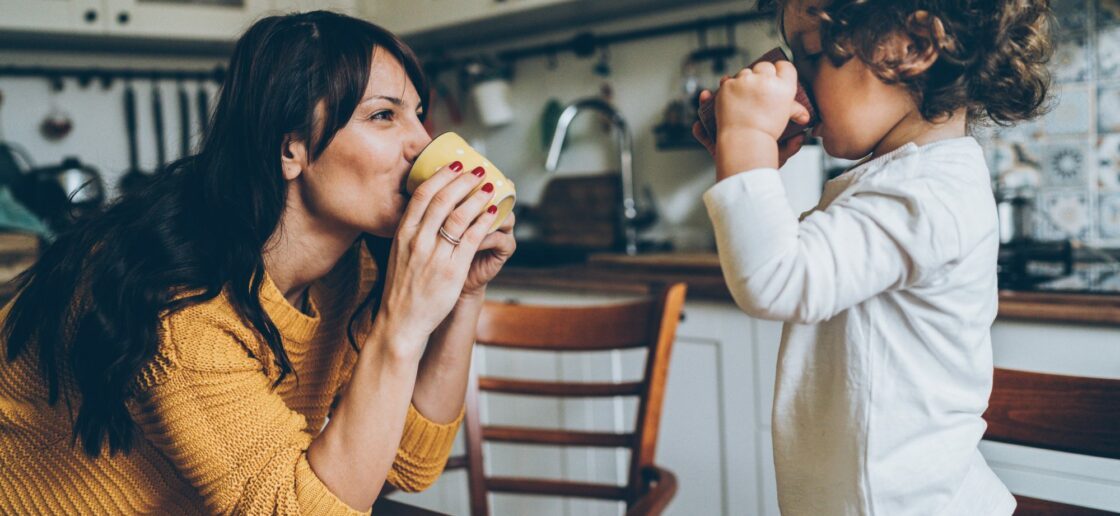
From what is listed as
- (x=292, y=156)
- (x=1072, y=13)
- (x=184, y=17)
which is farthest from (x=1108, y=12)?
(x=184, y=17)

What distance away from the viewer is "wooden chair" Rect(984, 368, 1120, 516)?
82 centimetres

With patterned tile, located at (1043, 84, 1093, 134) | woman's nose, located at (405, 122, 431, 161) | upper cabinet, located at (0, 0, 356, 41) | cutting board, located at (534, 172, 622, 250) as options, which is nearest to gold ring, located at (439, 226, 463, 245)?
woman's nose, located at (405, 122, 431, 161)

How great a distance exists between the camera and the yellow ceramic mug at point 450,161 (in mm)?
858

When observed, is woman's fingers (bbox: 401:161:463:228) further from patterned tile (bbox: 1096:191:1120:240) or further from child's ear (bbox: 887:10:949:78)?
patterned tile (bbox: 1096:191:1120:240)

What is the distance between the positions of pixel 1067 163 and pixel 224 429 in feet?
5.90

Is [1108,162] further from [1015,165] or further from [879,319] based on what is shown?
[879,319]

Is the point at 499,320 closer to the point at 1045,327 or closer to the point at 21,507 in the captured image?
the point at 21,507

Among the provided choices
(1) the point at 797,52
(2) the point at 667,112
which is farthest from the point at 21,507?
(2) the point at 667,112

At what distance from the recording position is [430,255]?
83cm

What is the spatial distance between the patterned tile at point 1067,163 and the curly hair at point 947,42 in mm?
1256

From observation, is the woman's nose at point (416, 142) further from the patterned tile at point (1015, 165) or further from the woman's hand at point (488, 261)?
the patterned tile at point (1015, 165)

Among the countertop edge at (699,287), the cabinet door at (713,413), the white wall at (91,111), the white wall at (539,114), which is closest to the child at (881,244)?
the countertop edge at (699,287)

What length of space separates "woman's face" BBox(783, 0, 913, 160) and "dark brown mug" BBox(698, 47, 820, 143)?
0.04ft

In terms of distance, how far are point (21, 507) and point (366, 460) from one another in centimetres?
46
